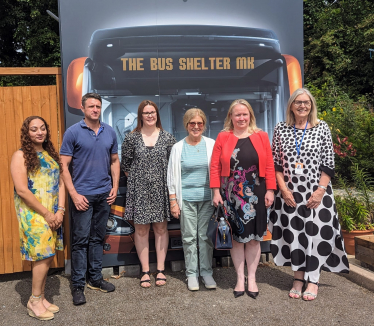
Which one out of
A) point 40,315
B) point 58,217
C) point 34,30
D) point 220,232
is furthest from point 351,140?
point 34,30

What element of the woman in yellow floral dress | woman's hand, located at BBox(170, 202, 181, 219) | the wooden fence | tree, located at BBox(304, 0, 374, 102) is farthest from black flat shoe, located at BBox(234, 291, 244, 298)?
tree, located at BBox(304, 0, 374, 102)

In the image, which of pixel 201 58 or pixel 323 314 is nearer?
pixel 323 314

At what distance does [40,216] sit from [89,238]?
69cm

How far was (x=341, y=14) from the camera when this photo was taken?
57.4 feet

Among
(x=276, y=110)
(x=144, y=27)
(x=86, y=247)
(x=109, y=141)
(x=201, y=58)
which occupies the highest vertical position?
(x=144, y=27)

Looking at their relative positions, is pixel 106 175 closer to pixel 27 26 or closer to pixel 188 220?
pixel 188 220

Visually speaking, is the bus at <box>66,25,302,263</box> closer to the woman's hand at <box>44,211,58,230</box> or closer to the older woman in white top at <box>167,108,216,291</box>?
the older woman in white top at <box>167,108,216,291</box>

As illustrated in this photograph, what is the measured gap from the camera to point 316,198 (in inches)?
124

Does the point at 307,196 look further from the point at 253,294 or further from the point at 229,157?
the point at 253,294

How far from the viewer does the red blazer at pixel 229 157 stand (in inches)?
125

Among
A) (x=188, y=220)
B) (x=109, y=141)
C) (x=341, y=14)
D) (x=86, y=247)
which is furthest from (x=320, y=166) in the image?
(x=341, y=14)

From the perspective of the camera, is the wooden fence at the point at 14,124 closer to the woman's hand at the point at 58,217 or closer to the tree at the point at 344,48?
the woman's hand at the point at 58,217

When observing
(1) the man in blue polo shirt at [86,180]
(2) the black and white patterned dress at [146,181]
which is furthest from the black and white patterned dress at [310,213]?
(1) the man in blue polo shirt at [86,180]

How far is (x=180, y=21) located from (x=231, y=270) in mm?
2889
